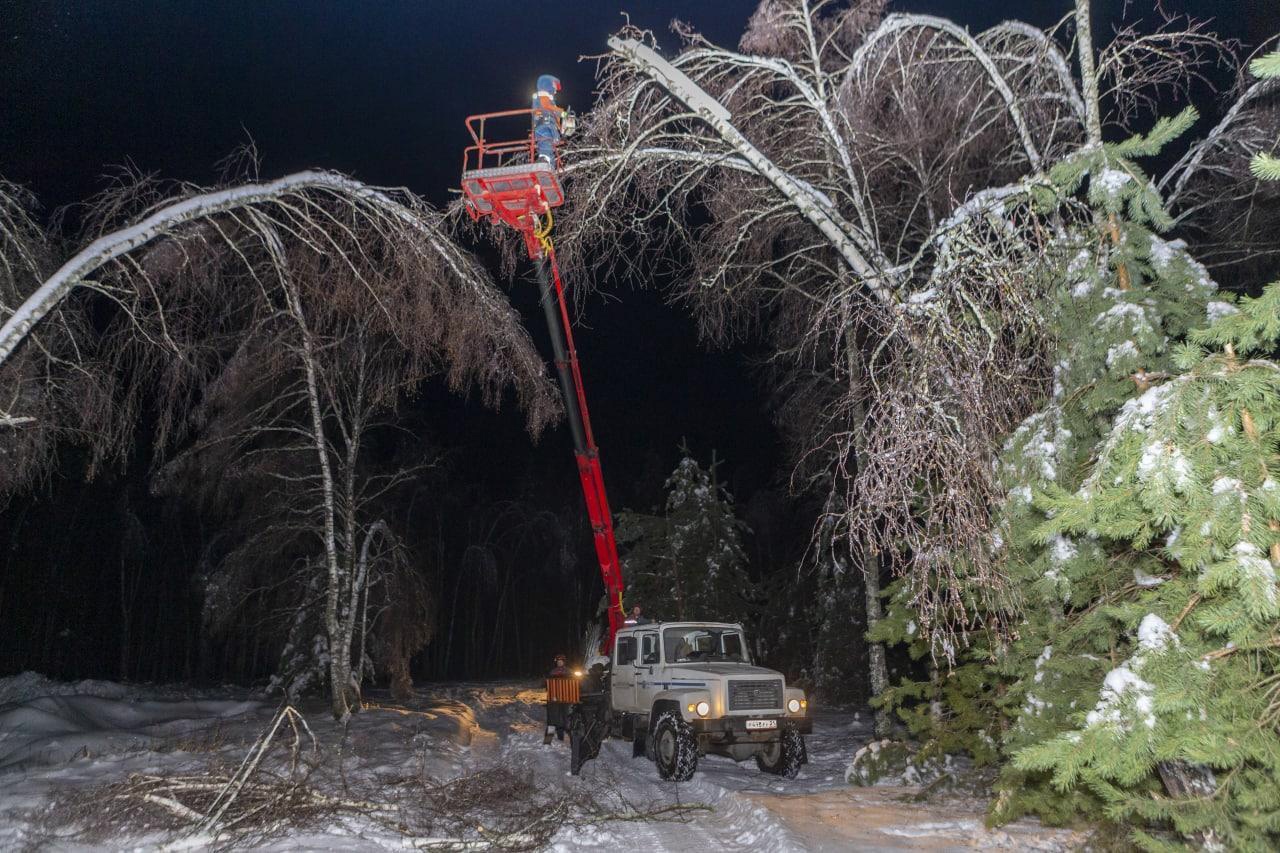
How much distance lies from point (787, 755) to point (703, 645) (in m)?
2.34

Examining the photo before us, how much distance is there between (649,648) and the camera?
47.7ft

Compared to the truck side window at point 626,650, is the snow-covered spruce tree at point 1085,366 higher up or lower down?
higher up

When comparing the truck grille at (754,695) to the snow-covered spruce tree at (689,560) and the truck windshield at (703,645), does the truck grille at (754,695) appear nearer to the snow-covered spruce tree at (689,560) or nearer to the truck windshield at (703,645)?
the truck windshield at (703,645)

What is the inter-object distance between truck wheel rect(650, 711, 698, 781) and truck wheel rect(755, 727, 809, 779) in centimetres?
155

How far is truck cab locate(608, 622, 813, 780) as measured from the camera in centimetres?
1267

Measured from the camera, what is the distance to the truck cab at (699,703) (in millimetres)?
12672

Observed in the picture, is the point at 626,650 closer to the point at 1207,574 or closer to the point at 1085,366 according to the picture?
the point at 1085,366

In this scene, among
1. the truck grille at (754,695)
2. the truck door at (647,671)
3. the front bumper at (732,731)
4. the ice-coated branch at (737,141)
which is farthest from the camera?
the truck door at (647,671)

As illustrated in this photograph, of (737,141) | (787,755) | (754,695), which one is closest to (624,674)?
(754,695)

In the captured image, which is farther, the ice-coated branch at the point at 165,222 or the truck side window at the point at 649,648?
the truck side window at the point at 649,648

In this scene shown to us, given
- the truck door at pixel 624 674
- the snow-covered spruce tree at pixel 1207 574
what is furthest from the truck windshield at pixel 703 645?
the snow-covered spruce tree at pixel 1207 574

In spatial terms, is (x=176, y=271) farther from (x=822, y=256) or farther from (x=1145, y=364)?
(x=822, y=256)

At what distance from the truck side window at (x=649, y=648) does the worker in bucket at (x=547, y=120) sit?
9579 millimetres

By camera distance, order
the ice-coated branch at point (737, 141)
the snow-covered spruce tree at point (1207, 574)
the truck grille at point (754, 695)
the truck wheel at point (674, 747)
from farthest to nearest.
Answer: the truck grille at point (754, 695), the truck wheel at point (674, 747), the ice-coated branch at point (737, 141), the snow-covered spruce tree at point (1207, 574)
